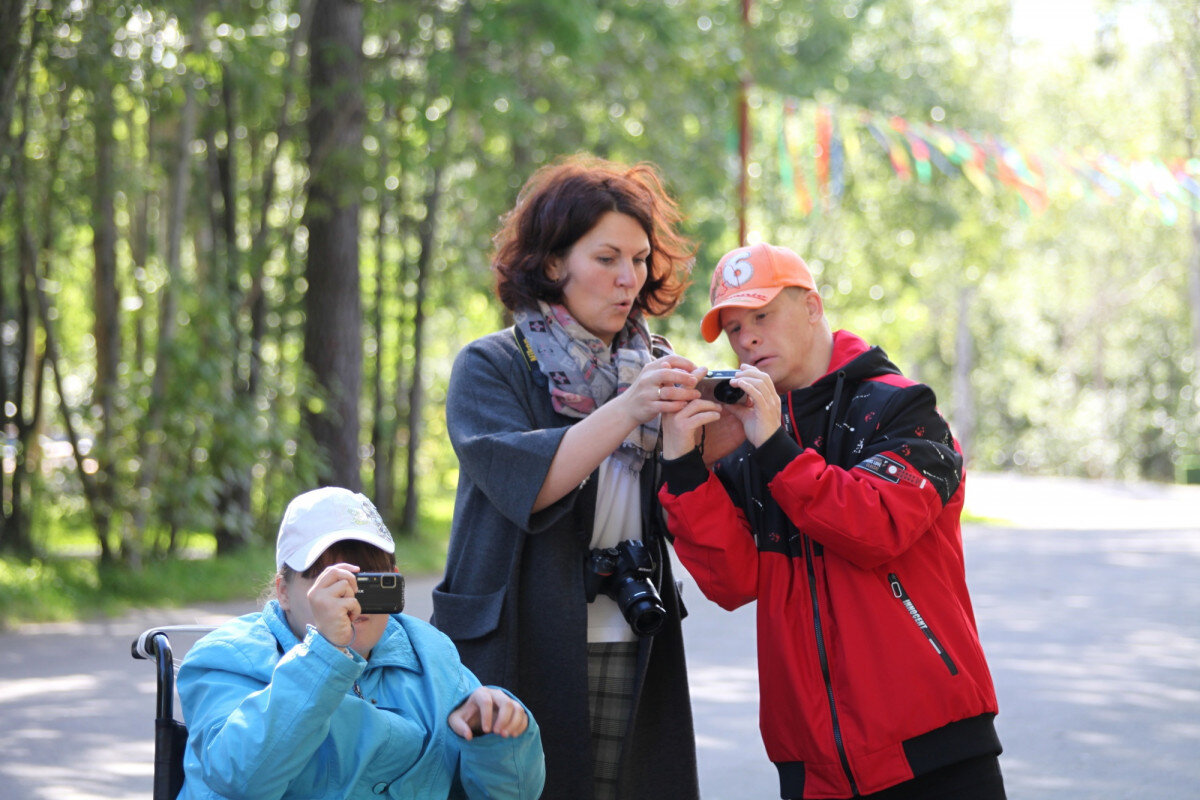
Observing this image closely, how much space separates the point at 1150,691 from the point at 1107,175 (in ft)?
37.4

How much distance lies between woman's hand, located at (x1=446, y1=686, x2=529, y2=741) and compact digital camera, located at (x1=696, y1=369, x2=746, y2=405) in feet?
2.39

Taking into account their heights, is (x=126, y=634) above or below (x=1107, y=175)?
below

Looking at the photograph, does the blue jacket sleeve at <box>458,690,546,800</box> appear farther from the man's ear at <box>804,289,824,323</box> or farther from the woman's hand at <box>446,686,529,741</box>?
the man's ear at <box>804,289,824,323</box>

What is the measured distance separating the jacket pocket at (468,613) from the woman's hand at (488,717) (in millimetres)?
272

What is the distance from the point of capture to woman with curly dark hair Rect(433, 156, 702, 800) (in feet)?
9.26

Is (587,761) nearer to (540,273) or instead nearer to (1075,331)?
(540,273)

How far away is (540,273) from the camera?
10.0 feet

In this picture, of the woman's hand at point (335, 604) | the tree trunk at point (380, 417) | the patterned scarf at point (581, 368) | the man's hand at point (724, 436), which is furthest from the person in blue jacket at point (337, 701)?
the tree trunk at point (380, 417)

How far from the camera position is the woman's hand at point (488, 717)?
2564 millimetres

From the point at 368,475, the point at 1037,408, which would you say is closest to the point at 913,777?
the point at 368,475

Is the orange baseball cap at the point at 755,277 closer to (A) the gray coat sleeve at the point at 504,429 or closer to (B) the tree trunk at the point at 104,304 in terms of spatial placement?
(A) the gray coat sleeve at the point at 504,429

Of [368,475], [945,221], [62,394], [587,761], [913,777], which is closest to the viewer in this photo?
[913,777]

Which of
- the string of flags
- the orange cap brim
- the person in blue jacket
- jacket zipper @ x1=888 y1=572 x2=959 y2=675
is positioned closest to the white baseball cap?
the person in blue jacket

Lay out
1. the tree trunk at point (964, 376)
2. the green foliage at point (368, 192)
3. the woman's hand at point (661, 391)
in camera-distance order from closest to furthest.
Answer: the woman's hand at point (661, 391) < the green foliage at point (368, 192) < the tree trunk at point (964, 376)
